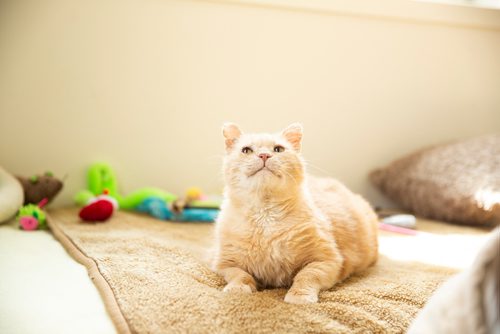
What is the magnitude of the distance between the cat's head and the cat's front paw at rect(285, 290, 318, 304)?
1.01ft

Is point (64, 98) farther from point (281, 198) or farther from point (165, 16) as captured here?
point (281, 198)

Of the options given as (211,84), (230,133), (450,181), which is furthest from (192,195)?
(450,181)

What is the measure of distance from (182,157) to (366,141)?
3.72ft

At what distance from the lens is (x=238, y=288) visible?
44.9 inches

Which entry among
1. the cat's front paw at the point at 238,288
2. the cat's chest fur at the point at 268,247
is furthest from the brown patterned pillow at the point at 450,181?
the cat's front paw at the point at 238,288

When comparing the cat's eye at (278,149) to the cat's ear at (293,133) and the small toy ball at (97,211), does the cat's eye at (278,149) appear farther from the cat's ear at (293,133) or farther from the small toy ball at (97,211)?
the small toy ball at (97,211)

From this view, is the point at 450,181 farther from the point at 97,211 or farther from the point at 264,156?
the point at 97,211

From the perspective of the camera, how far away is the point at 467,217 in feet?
7.57

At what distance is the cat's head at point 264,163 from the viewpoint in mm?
1264

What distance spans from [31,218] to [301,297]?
1261mm

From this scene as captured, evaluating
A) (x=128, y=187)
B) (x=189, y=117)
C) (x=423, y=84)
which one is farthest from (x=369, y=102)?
(x=128, y=187)

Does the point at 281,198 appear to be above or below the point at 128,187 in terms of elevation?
above

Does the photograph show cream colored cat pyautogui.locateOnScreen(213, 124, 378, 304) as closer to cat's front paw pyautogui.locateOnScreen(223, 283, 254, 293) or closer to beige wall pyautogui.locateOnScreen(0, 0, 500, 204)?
cat's front paw pyautogui.locateOnScreen(223, 283, 254, 293)

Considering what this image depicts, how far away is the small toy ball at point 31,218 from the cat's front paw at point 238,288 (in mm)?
1051
